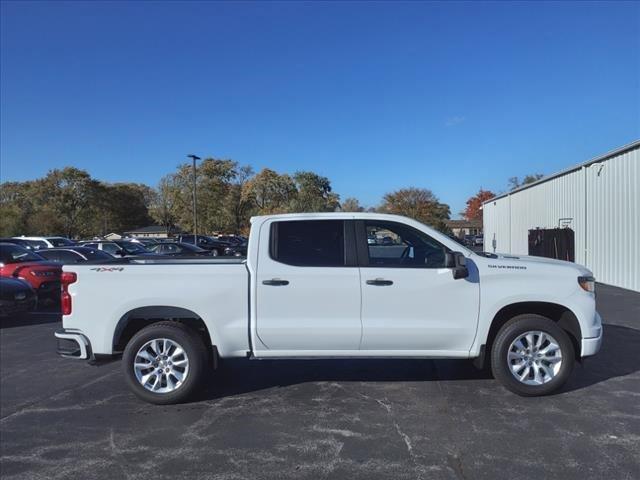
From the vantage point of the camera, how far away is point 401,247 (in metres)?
5.32

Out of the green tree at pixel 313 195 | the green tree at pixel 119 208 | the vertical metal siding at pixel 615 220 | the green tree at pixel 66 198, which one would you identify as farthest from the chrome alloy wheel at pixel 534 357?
the green tree at pixel 119 208

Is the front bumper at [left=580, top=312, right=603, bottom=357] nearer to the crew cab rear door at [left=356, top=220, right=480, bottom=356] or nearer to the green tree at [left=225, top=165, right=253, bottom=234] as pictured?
the crew cab rear door at [left=356, top=220, right=480, bottom=356]

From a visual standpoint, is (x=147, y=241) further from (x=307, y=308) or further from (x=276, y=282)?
(x=307, y=308)

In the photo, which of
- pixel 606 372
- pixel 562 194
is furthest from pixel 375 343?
pixel 562 194

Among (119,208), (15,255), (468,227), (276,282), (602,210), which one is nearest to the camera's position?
(276,282)

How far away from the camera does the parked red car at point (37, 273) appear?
12.2 metres

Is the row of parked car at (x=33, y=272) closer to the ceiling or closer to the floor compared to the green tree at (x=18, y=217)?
closer to the floor

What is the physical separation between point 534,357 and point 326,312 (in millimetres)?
2187

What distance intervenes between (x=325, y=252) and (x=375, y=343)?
3.49 feet

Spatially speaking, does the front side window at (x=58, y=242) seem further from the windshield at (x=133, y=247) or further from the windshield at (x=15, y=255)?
the windshield at (x=15, y=255)

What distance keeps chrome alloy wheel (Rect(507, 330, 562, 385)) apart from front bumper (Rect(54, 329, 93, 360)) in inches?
172

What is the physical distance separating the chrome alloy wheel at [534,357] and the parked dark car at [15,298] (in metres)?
9.65

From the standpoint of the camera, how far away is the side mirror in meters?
4.84

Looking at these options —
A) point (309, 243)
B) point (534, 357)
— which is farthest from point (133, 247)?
point (534, 357)
